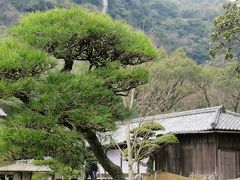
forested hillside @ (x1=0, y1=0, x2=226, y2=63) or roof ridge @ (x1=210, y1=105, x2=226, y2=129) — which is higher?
forested hillside @ (x1=0, y1=0, x2=226, y2=63)

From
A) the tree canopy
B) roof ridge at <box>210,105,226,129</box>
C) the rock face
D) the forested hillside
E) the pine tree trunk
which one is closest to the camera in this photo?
the pine tree trunk

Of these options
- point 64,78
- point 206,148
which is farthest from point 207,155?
point 64,78

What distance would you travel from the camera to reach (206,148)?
17391 mm

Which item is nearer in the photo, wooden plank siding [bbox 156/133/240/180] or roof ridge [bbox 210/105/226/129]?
roof ridge [bbox 210/105/226/129]

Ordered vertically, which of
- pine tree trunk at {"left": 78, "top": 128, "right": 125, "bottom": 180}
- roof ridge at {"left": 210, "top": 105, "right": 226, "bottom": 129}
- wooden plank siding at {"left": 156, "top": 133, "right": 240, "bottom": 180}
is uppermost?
roof ridge at {"left": 210, "top": 105, "right": 226, "bottom": 129}

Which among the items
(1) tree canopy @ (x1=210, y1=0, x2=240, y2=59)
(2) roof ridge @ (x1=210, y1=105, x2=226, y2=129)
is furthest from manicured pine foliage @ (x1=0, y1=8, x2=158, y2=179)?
(2) roof ridge @ (x1=210, y1=105, x2=226, y2=129)

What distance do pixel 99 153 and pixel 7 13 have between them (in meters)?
40.4

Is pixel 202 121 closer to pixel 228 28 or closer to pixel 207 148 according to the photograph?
pixel 207 148

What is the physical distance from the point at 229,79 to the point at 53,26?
99.9 ft

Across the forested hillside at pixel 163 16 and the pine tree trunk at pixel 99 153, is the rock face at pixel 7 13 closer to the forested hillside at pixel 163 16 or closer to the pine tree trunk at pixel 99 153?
the forested hillside at pixel 163 16

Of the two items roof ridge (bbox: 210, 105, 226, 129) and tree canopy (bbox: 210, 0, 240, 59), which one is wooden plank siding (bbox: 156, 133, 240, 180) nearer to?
roof ridge (bbox: 210, 105, 226, 129)

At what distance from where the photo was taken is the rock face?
4458 centimetres

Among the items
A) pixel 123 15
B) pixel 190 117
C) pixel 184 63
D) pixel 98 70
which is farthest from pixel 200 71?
pixel 98 70

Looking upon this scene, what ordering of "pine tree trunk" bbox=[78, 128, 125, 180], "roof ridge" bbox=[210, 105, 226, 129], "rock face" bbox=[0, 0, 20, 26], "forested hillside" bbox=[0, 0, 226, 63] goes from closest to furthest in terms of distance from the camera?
1. "pine tree trunk" bbox=[78, 128, 125, 180]
2. "roof ridge" bbox=[210, 105, 226, 129]
3. "rock face" bbox=[0, 0, 20, 26]
4. "forested hillside" bbox=[0, 0, 226, 63]
